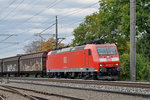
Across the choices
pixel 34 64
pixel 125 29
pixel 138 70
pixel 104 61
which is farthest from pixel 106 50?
pixel 34 64

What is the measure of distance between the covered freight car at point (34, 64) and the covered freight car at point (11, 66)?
6.44ft

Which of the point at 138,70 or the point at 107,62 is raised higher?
the point at 107,62

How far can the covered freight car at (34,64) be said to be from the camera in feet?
120

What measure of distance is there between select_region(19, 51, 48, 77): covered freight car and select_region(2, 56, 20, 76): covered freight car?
1.96m

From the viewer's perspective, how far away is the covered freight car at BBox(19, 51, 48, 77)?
3662cm

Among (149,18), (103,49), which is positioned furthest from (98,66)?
(149,18)

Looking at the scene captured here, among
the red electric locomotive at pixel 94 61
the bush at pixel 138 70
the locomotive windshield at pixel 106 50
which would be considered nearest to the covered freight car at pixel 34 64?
the red electric locomotive at pixel 94 61

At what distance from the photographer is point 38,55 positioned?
38.1 m

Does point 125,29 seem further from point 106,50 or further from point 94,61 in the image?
point 94,61

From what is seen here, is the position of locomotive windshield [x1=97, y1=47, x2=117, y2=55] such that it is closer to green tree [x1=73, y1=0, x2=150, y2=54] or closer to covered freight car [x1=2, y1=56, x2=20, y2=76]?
green tree [x1=73, y1=0, x2=150, y2=54]

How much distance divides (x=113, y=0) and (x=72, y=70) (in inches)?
428

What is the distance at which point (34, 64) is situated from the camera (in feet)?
129

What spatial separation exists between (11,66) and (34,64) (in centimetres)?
1164

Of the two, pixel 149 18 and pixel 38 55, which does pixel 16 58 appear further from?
pixel 149 18
